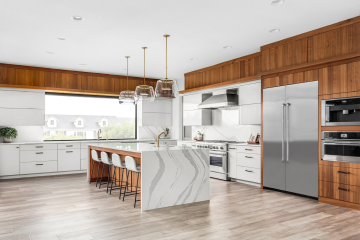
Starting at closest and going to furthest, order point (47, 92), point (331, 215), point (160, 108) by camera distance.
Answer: point (331, 215)
point (47, 92)
point (160, 108)

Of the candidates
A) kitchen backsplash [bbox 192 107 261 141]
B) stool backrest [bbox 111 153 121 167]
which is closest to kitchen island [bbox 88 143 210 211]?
stool backrest [bbox 111 153 121 167]

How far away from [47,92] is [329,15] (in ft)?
21.9

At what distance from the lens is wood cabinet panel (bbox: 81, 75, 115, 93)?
25.4 feet

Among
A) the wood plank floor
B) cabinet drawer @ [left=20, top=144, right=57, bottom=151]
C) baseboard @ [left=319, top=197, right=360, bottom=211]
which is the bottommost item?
the wood plank floor

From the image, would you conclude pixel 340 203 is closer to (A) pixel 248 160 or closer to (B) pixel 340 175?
(B) pixel 340 175

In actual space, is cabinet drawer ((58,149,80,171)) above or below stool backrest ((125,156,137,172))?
below

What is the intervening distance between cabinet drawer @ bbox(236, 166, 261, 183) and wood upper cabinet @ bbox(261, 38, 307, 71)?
1.96 metres

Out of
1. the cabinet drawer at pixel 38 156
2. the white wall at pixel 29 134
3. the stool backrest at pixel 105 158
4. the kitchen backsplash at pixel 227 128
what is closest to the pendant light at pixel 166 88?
the stool backrest at pixel 105 158

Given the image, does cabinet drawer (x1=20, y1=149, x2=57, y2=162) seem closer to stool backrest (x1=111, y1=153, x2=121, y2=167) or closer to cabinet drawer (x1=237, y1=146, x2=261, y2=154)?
stool backrest (x1=111, y1=153, x2=121, y2=167)

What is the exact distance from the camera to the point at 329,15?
397 centimetres

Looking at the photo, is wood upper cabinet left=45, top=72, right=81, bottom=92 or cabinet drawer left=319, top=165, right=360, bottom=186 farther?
wood upper cabinet left=45, top=72, right=81, bottom=92

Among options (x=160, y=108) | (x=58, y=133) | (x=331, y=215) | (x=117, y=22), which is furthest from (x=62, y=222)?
(x=160, y=108)

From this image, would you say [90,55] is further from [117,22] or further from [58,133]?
[58,133]

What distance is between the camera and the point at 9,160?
6531mm
